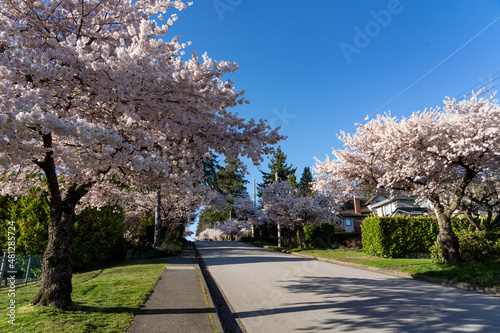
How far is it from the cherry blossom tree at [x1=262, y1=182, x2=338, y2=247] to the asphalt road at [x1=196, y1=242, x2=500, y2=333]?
17.0m

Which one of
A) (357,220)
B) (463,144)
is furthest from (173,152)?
(357,220)

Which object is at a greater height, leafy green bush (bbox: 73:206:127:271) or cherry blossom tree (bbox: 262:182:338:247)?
cherry blossom tree (bbox: 262:182:338:247)

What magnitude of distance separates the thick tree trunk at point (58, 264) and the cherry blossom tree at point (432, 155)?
10.8 meters

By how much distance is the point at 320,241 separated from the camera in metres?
27.7

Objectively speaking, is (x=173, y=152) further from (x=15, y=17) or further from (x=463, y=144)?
(x=463, y=144)

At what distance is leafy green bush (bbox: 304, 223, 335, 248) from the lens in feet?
90.9

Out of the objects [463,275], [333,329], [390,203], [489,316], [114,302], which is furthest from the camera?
[390,203]

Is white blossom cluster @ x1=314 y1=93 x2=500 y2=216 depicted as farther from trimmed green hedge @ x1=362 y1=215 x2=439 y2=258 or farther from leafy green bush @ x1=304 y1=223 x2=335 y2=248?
leafy green bush @ x1=304 y1=223 x2=335 y2=248

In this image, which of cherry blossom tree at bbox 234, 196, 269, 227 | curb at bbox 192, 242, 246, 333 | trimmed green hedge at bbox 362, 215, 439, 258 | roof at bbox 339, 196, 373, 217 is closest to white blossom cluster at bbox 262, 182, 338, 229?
cherry blossom tree at bbox 234, 196, 269, 227

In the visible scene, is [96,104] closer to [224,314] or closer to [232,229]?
[224,314]

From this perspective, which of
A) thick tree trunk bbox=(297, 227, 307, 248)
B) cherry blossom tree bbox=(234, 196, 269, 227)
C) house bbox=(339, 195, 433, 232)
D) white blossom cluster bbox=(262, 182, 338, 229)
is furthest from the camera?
cherry blossom tree bbox=(234, 196, 269, 227)

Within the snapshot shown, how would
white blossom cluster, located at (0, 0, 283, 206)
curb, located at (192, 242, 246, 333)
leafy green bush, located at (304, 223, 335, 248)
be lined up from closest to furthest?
white blossom cluster, located at (0, 0, 283, 206)
curb, located at (192, 242, 246, 333)
leafy green bush, located at (304, 223, 335, 248)

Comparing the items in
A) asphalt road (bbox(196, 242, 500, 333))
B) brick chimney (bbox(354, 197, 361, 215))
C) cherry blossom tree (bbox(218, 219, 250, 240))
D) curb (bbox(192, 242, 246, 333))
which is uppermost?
brick chimney (bbox(354, 197, 361, 215))

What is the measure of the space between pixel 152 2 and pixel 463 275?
11.5 m
